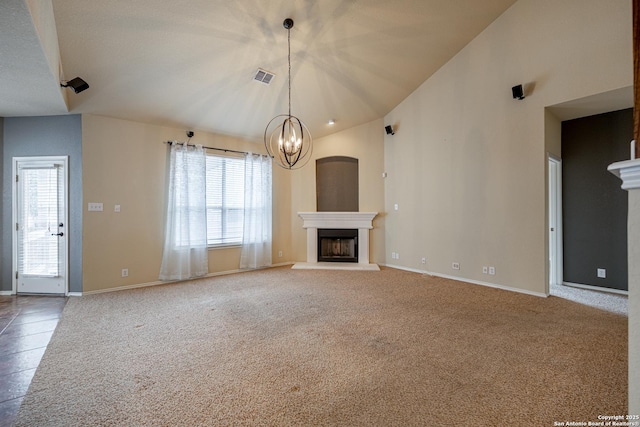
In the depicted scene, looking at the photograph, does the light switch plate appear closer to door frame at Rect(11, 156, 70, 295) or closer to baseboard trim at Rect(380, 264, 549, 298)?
door frame at Rect(11, 156, 70, 295)

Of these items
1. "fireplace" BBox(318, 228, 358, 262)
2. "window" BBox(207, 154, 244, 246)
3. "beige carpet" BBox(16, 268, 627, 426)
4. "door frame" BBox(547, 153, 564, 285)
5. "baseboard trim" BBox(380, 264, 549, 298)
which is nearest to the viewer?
"beige carpet" BBox(16, 268, 627, 426)

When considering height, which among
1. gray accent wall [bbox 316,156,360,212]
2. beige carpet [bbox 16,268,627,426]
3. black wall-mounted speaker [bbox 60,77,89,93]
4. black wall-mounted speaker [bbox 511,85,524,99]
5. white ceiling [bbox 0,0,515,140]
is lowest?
beige carpet [bbox 16,268,627,426]

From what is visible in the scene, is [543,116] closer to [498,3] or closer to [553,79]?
[553,79]

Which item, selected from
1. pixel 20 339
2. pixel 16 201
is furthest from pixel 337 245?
pixel 16 201

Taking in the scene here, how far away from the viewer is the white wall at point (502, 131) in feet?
11.0

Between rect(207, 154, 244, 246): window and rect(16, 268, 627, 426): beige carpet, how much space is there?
2064 millimetres

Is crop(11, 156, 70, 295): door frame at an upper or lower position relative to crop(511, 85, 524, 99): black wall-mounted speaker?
lower

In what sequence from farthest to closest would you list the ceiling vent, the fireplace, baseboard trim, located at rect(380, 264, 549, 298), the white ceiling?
the fireplace → the ceiling vent → baseboard trim, located at rect(380, 264, 549, 298) → the white ceiling

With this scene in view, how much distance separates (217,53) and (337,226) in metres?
3.98

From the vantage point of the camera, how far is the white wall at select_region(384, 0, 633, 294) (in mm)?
3365

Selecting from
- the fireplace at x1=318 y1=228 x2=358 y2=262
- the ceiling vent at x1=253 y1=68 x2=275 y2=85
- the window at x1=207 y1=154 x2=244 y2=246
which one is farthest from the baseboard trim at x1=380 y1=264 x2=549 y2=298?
the ceiling vent at x1=253 y1=68 x2=275 y2=85

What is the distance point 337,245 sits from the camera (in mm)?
6605

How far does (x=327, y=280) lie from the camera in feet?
16.3

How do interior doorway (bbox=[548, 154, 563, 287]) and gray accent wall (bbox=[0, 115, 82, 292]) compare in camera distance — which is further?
interior doorway (bbox=[548, 154, 563, 287])
